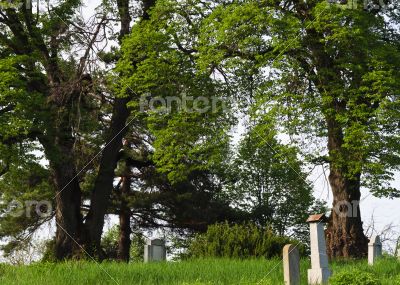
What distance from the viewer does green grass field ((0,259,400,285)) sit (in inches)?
449

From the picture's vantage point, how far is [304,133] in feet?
63.2

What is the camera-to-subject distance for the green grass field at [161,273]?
11.4 metres

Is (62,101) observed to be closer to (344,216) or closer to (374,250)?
(344,216)

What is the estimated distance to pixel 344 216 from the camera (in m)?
19.0

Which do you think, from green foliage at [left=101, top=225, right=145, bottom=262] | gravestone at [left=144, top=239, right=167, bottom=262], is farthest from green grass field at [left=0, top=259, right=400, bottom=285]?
green foliage at [left=101, top=225, right=145, bottom=262]

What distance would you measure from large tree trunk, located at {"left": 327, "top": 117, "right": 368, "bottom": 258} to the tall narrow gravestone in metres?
6.96

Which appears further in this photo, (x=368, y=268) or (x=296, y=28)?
(x=296, y=28)

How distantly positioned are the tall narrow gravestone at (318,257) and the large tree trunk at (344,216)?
6.96 metres

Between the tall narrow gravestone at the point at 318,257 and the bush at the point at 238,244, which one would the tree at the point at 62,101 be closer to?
the bush at the point at 238,244

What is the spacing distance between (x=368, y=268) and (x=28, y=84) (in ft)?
43.7

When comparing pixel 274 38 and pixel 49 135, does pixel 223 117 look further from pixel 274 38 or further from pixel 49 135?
pixel 49 135

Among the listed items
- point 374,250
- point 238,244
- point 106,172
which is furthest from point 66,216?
point 374,250

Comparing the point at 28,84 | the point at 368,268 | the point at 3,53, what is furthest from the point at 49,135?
the point at 368,268

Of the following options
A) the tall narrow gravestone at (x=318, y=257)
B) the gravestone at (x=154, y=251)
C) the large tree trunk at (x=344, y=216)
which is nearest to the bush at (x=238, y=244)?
the gravestone at (x=154, y=251)
